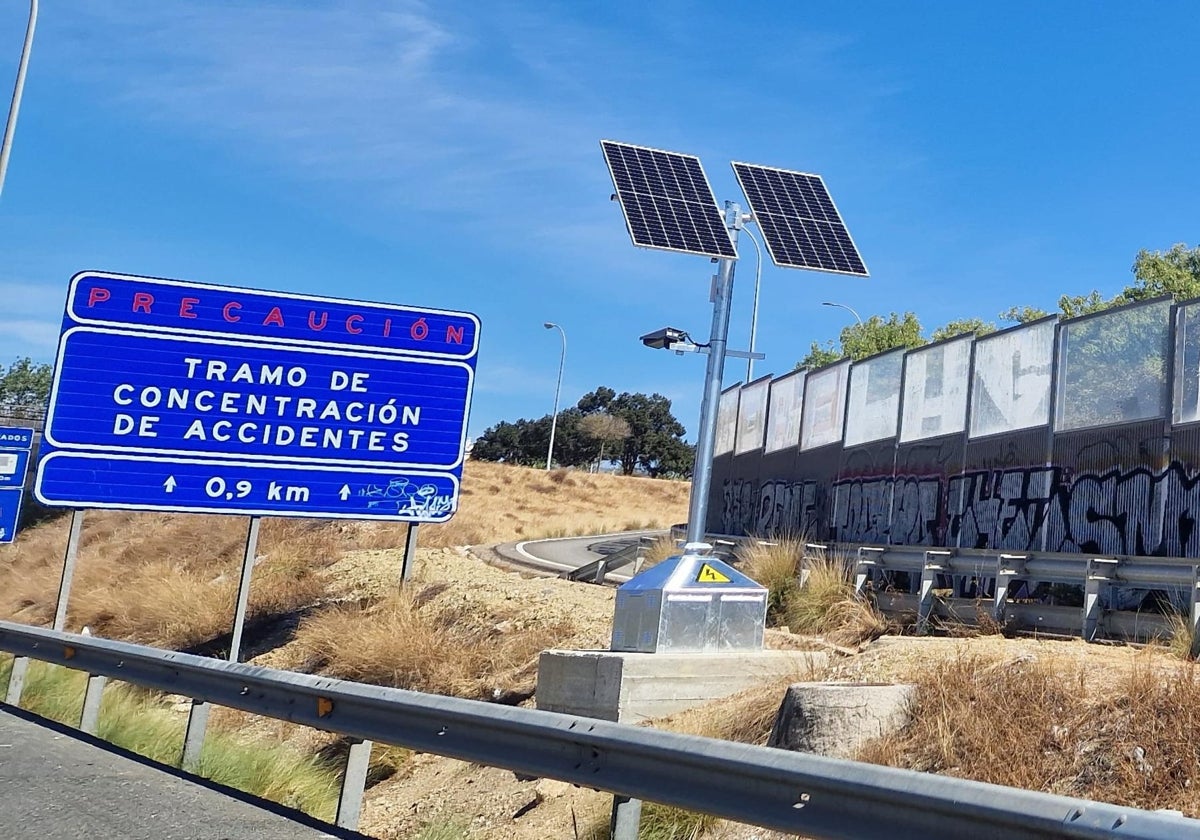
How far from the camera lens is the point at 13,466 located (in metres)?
25.2

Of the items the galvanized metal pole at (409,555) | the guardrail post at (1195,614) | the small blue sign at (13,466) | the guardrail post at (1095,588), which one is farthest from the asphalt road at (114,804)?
the small blue sign at (13,466)

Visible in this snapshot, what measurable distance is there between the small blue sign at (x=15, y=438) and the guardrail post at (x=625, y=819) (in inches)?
890

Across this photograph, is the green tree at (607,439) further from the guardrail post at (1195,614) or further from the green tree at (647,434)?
the guardrail post at (1195,614)

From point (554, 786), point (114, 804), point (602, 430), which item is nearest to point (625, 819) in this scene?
point (114, 804)

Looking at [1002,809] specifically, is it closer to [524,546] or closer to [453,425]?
[453,425]

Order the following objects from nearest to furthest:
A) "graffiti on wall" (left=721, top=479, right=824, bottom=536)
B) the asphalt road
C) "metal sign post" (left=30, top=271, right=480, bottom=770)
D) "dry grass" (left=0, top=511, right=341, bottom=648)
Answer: the asphalt road < "metal sign post" (left=30, top=271, right=480, bottom=770) < "dry grass" (left=0, top=511, right=341, bottom=648) < "graffiti on wall" (left=721, top=479, right=824, bottom=536)

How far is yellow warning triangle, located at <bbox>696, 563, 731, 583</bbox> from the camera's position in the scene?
35.5 ft

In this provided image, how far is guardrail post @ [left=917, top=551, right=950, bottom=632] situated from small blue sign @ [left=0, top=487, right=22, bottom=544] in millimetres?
17906

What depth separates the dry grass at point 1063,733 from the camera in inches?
237

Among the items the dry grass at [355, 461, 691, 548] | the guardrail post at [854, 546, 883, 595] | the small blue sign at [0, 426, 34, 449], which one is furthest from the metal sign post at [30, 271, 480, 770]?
the dry grass at [355, 461, 691, 548]

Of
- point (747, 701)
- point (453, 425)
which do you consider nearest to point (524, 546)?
point (453, 425)

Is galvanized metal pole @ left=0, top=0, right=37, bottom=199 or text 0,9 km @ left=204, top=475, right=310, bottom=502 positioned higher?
galvanized metal pole @ left=0, top=0, right=37, bottom=199

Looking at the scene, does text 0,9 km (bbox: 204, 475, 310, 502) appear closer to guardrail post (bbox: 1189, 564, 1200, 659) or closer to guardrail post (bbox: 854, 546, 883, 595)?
guardrail post (bbox: 854, 546, 883, 595)

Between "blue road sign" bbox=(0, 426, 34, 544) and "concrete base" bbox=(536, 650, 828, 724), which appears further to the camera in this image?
"blue road sign" bbox=(0, 426, 34, 544)
